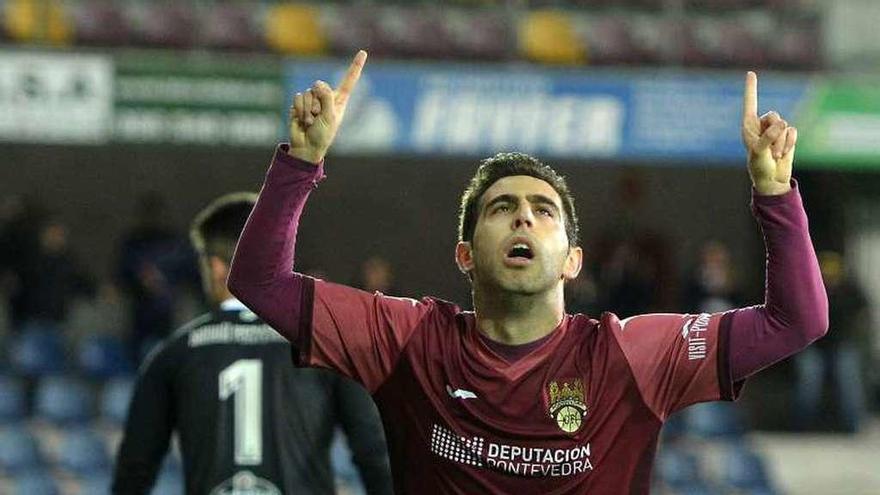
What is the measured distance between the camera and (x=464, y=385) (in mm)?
3055

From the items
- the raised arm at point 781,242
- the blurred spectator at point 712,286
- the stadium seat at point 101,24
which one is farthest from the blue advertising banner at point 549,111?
the raised arm at point 781,242

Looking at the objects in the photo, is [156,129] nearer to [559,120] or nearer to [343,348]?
[559,120]

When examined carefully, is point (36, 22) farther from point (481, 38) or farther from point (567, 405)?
point (567, 405)

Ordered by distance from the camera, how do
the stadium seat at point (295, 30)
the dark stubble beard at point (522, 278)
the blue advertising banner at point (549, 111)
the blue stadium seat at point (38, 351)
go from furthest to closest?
the stadium seat at point (295, 30) < the blue advertising banner at point (549, 111) < the blue stadium seat at point (38, 351) < the dark stubble beard at point (522, 278)

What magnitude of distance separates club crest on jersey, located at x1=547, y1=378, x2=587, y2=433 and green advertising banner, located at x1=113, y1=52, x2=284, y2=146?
9404mm

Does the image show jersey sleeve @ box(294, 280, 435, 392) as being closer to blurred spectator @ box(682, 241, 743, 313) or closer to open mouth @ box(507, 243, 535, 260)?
open mouth @ box(507, 243, 535, 260)

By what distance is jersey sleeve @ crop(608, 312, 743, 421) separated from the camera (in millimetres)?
3012

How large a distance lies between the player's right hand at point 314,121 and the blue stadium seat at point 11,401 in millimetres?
8718

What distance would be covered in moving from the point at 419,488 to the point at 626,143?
33.2 feet

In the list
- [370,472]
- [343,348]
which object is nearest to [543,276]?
[343,348]

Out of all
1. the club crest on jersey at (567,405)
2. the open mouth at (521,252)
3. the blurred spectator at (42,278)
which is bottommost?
the blurred spectator at (42,278)

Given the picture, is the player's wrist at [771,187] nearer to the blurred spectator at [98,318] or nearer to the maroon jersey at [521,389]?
the maroon jersey at [521,389]

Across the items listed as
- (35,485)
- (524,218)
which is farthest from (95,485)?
(524,218)

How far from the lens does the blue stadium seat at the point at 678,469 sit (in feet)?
36.8
